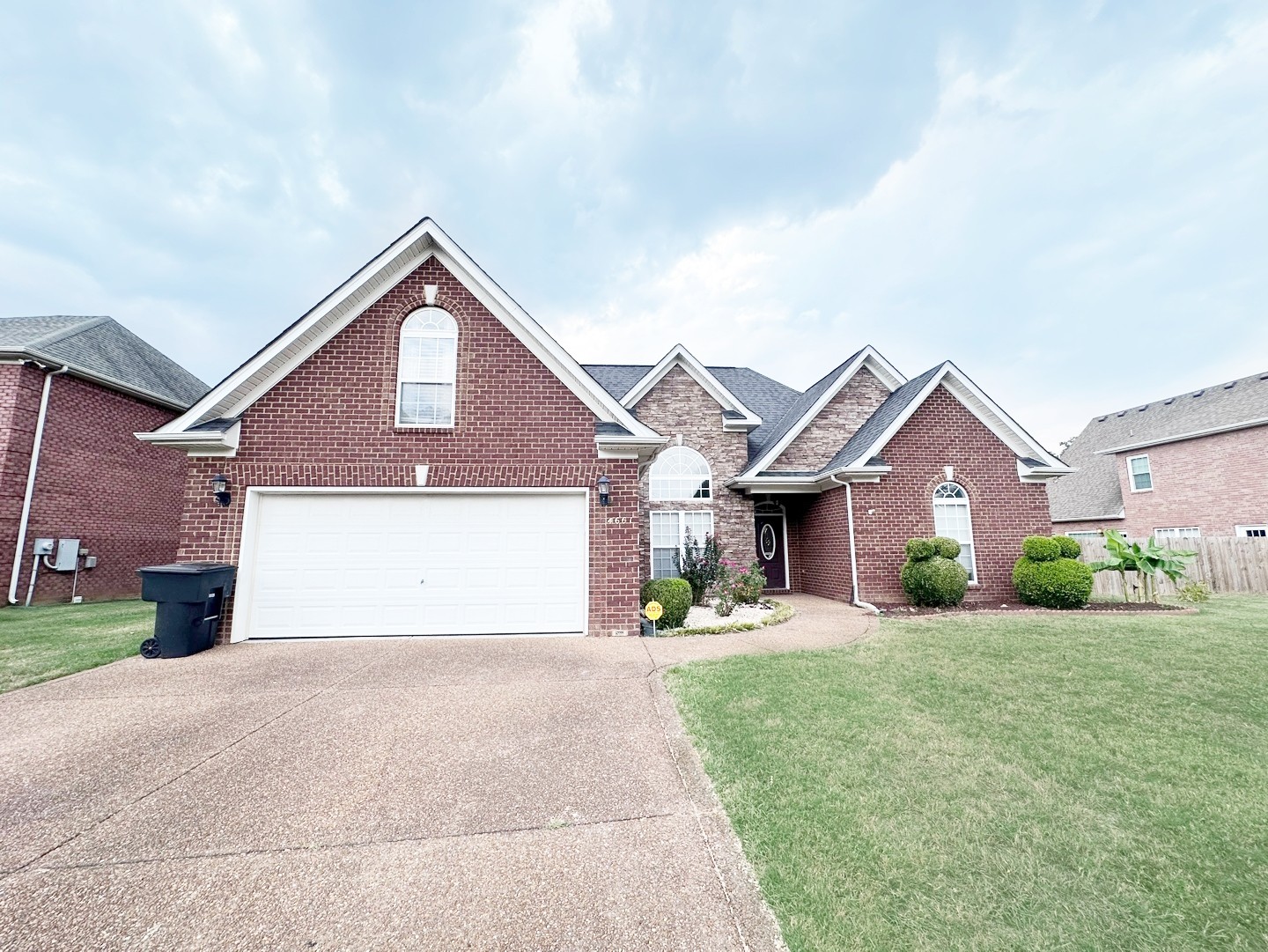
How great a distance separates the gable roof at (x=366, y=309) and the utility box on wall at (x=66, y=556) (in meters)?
9.41

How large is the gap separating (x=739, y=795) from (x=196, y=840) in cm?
323

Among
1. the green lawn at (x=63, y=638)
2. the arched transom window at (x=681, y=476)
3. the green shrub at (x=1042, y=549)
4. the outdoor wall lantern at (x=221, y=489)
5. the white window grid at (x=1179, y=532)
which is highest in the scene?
the arched transom window at (x=681, y=476)

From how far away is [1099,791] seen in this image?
130 inches

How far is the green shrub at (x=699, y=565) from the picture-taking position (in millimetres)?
12078

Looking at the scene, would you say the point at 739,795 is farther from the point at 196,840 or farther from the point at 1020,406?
the point at 1020,406

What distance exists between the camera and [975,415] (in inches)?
482

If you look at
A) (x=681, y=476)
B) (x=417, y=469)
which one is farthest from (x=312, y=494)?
(x=681, y=476)

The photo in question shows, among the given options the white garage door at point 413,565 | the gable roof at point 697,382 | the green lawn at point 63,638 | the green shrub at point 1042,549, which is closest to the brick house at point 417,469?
the white garage door at point 413,565

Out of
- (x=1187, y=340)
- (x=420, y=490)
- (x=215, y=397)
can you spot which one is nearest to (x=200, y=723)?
(x=420, y=490)

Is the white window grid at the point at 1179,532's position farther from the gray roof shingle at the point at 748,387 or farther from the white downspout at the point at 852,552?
the white downspout at the point at 852,552

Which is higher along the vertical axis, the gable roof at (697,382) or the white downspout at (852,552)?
the gable roof at (697,382)

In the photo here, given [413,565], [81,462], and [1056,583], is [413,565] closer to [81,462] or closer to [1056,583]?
[81,462]

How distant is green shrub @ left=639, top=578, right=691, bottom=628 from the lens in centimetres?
890

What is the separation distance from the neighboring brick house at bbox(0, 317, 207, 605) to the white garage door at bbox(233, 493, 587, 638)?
31.0ft
